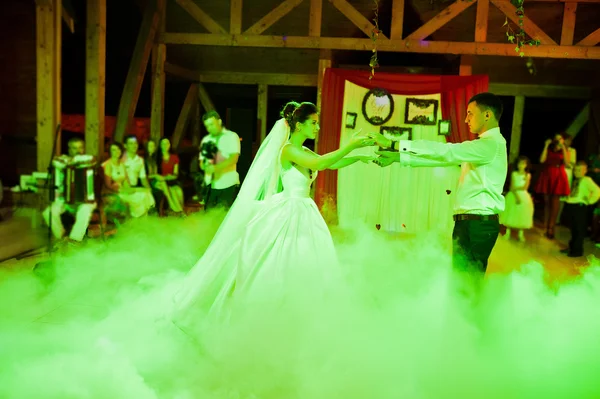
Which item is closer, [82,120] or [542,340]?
[542,340]

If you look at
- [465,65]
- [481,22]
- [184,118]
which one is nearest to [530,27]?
[481,22]

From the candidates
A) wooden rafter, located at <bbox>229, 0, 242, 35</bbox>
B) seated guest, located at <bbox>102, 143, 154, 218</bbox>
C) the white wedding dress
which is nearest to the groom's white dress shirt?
the white wedding dress

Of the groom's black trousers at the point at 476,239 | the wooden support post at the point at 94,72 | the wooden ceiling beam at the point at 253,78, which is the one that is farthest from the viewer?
the wooden ceiling beam at the point at 253,78

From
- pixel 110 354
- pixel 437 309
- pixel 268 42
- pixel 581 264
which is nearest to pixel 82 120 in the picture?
pixel 268 42

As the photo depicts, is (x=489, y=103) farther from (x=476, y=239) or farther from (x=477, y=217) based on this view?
(x=476, y=239)

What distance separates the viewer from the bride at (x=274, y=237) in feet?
11.4

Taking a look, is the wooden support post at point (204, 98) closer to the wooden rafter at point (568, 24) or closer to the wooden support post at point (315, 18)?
the wooden support post at point (315, 18)

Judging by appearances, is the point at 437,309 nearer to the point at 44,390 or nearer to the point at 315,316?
the point at 315,316

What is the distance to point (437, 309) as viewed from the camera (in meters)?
4.08

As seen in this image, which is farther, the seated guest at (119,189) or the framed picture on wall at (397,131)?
the framed picture on wall at (397,131)

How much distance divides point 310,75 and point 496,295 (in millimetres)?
7218

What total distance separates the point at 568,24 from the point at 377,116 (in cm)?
333

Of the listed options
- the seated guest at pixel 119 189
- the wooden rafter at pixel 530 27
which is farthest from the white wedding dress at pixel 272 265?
the wooden rafter at pixel 530 27

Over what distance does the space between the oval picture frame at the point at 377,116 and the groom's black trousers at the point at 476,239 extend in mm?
5275
